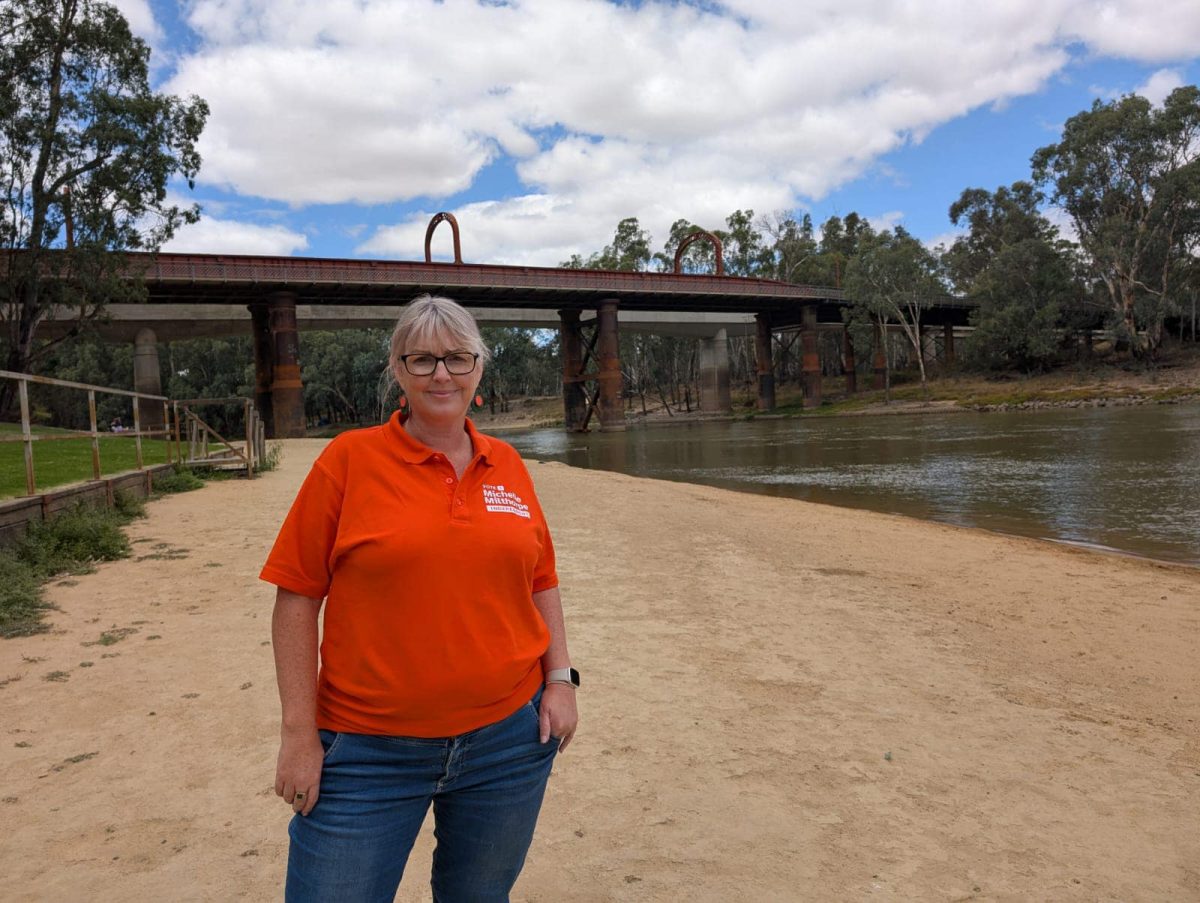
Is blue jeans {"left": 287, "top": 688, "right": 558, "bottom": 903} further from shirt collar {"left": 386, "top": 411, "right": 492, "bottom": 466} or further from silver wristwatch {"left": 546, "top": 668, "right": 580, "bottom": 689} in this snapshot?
shirt collar {"left": 386, "top": 411, "right": 492, "bottom": 466}

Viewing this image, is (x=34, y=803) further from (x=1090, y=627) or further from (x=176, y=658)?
(x=1090, y=627)

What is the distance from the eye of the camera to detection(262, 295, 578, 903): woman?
1.54m

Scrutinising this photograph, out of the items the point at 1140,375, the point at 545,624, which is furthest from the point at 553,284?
the point at 545,624

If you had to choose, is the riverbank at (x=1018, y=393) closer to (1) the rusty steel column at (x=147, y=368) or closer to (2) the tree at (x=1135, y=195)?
(2) the tree at (x=1135, y=195)

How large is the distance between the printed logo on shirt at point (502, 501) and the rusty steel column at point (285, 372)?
34749 mm

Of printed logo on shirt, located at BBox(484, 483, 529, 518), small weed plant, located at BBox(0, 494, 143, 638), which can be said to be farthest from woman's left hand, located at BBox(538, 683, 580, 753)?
small weed plant, located at BBox(0, 494, 143, 638)

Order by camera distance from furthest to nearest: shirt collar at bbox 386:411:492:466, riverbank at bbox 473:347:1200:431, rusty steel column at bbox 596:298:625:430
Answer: rusty steel column at bbox 596:298:625:430, riverbank at bbox 473:347:1200:431, shirt collar at bbox 386:411:492:466

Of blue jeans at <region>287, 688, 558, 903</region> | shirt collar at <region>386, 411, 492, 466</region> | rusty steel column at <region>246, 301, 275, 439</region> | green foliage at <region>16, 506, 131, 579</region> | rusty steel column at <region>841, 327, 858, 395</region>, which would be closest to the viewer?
blue jeans at <region>287, 688, 558, 903</region>

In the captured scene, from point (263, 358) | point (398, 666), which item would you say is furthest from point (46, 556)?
point (263, 358)

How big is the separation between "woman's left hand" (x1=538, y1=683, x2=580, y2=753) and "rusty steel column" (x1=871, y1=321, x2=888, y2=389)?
56.5 m

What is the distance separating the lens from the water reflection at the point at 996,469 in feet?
36.6

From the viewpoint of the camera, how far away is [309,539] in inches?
61.8

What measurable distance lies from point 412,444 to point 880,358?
60930 millimetres

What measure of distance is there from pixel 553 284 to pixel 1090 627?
38.9 m
